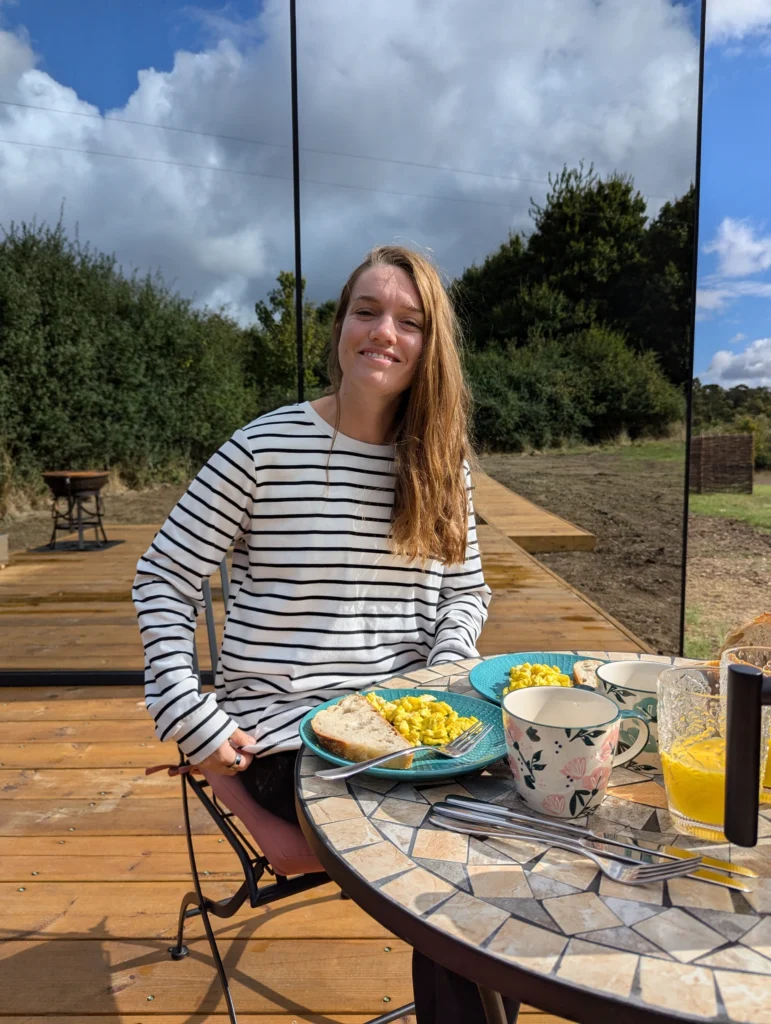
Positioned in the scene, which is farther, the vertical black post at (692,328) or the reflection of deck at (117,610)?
the reflection of deck at (117,610)

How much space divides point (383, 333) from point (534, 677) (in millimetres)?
622

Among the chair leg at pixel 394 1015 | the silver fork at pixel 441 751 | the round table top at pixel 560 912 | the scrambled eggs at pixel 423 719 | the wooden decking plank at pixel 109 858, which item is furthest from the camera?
the wooden decking plank at pixel 109 858

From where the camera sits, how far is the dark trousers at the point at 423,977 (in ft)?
3.04

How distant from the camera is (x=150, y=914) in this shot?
5.70 feet

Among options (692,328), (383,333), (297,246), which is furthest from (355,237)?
(383,333)

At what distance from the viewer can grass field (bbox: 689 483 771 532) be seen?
3090 mm

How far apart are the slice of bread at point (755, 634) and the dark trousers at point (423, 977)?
527 mm

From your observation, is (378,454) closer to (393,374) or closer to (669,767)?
(393,374)

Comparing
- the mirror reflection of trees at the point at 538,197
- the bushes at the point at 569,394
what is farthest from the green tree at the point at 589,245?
the bushes at the point at 569,394

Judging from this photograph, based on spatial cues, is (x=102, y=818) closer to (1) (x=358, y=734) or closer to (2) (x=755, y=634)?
(1) (x=358, y=734)

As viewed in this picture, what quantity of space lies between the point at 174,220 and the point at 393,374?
2035 mm

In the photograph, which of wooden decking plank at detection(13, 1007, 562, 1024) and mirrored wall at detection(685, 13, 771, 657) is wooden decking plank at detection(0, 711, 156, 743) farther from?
mirrored wall at detection(685, 13, 771, 657)

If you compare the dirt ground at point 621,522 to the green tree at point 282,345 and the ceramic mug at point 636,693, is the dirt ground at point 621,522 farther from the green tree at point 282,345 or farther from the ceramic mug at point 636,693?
the ceramic mug at point 636,693

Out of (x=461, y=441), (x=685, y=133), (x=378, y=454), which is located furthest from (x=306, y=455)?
(x=685, y=133)
